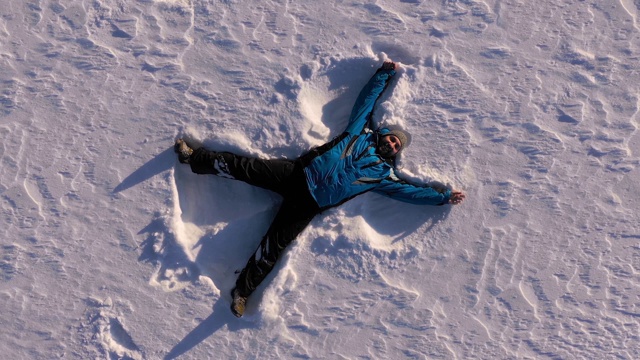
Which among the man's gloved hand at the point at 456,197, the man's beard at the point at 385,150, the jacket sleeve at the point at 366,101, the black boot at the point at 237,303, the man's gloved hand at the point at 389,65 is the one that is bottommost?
the black boot at the point at 237,303

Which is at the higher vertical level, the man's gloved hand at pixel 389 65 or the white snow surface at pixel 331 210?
the man's gloved hand at pixel 389 65

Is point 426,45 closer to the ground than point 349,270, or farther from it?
farther from it

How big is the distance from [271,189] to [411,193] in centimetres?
102

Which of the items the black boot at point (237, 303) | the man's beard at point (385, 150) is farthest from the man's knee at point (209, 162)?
the man's beard at point (385, 150)

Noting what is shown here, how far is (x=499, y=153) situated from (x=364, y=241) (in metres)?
1.23

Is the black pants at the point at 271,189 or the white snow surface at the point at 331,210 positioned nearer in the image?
the black pants at the point at 271,189

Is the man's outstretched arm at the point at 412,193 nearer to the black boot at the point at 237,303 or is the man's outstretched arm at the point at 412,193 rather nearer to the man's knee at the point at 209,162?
the man's knee at the point at 209,162

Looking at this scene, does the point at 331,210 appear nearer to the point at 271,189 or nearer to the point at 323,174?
the point at 323,174

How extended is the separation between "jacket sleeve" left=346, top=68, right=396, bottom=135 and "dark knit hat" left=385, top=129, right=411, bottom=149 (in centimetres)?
22

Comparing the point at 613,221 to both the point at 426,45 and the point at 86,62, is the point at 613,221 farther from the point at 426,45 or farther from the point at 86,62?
the point at 86,62

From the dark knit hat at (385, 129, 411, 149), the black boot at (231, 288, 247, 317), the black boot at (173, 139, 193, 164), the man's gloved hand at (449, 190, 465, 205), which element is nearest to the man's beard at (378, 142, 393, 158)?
the dark knit hat at (385, 129, 411, 149)

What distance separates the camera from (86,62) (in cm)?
345

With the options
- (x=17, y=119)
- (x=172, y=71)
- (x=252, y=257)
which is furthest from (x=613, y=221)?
(x=17, y=119)

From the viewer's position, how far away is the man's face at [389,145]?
3328 millimetres
